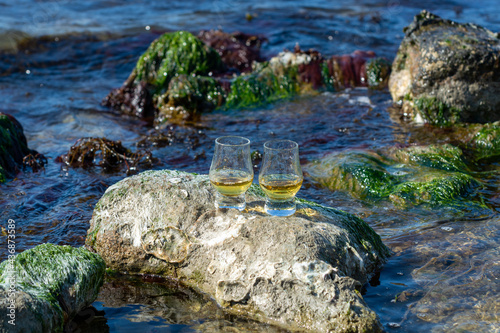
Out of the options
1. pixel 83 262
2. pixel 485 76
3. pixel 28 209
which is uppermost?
pixel 485 76

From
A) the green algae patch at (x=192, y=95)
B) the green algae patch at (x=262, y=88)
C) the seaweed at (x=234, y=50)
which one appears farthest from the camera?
the seaweed at (x=234, y=50)

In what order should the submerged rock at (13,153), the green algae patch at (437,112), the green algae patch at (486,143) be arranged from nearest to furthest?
the submerged rock at (13,153)
the green algae patch at (486,143)
the green algae patch at (437,112)

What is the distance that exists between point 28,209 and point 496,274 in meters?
4.94

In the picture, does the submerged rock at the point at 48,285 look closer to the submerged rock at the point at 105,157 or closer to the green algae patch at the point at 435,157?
the submerged rock at the point at 105,157

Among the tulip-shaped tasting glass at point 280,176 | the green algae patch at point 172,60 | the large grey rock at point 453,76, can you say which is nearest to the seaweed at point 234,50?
the green algae patch at point 172,60

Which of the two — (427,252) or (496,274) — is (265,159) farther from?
(496,274)

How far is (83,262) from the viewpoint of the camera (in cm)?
408

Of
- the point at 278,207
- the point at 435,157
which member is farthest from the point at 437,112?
the point at 278,207

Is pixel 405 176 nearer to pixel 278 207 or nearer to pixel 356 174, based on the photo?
pixel 356 174

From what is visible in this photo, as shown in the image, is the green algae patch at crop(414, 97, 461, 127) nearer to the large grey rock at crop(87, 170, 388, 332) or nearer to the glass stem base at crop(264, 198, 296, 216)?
the large grey rock at crop(87, 170, 388, 332)

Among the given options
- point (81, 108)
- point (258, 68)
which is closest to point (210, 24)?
point (258, 68)

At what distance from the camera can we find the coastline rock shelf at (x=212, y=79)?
10.0 meters

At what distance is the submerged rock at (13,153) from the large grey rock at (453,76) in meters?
6.02

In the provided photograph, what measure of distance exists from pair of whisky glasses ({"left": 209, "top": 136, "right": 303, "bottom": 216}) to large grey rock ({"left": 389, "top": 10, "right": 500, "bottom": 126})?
17.8 feet
